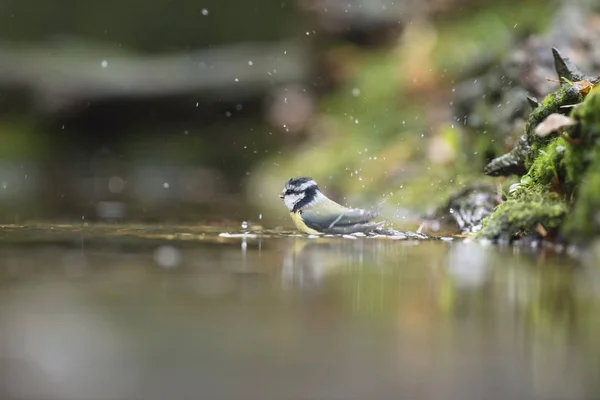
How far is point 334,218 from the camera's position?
513cm

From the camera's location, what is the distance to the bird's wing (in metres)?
5.11

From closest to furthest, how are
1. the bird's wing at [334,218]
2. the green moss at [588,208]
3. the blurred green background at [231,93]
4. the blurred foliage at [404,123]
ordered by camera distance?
the green moss at [588,208], the bird's wing at [334,218], the blurred foliage at [404,123], the blurred green background at [231,93]

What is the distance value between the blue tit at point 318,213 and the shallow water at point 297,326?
89 centimetres

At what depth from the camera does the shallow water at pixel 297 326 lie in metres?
1.96

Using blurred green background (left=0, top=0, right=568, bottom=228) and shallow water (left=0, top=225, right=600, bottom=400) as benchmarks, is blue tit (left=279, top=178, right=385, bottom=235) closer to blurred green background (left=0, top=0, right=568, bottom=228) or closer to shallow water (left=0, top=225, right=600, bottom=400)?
shallow water (left=0, top=225, right=600, bottom=400)

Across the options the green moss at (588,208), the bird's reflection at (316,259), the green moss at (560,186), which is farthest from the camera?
the green moss at (560,186)

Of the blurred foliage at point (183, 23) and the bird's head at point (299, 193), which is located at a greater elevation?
the blurred foliage at point (183, 23)

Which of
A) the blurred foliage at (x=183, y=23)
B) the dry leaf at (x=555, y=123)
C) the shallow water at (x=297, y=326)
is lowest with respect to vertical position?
the shallow water at (x=297, y=326)

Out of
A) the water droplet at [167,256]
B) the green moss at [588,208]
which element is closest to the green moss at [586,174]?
the green moss at [588,208]

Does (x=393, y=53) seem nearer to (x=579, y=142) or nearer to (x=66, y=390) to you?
(x=579, y=142)

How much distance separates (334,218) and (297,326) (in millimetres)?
2631

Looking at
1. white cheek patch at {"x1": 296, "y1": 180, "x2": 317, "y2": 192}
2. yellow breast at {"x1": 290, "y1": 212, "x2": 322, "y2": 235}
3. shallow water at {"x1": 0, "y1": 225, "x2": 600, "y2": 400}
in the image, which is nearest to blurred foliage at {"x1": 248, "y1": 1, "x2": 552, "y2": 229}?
yellow breast at {"x1": 290, "y1": 212, "x2": 322, "y2": 235}

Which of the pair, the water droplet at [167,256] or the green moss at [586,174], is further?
the water droplet at [167,256]

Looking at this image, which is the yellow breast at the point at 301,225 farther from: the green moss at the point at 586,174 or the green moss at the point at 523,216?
the green moss at the point at 586,174
